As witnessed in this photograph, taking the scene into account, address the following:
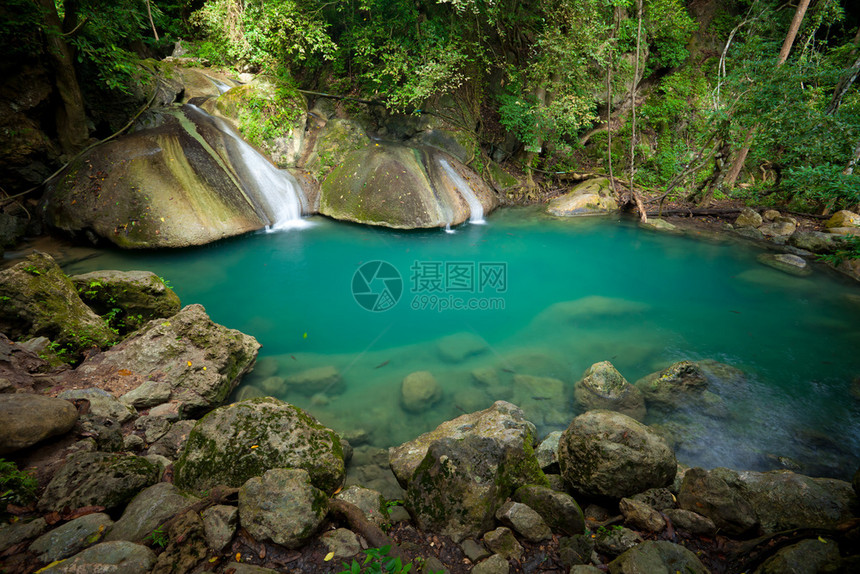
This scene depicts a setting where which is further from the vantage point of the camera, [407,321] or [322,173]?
[322,173]

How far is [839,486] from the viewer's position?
A: 8.94 ft

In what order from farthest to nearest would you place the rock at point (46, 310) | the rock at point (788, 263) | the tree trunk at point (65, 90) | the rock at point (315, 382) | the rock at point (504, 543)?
1. the rock at point (788, 263)
2. the tree trunk at point (65, 90)
3. the rock at point (315, 382)
4. the rock at point (46, 310)
5. the rock at point (504, 543)

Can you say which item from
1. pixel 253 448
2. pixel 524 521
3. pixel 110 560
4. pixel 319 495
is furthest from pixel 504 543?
pixel 110 560

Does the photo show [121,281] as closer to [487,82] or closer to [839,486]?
[839,486]

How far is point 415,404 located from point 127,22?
34.2ft

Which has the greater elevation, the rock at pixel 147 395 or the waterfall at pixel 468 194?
the waterfall at pixel 468 194

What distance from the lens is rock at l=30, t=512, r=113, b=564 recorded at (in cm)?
187

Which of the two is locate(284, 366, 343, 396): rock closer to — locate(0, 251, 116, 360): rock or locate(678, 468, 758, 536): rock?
locate(0, 251, 116, 360): rock

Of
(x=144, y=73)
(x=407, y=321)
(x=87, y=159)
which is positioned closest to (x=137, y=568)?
(x=407, y=321)

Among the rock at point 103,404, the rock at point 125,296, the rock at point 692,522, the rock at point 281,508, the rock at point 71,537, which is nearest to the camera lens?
the rock at point 71,537

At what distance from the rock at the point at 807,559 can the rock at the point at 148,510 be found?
137 inches

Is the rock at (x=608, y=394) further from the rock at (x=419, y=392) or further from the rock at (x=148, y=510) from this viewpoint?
the rock at (x=148, y=510)

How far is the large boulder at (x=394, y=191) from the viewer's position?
9977 mm

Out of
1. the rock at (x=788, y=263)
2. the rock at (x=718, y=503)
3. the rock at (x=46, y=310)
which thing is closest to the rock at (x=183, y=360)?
the rock at (x=46, y=310)
